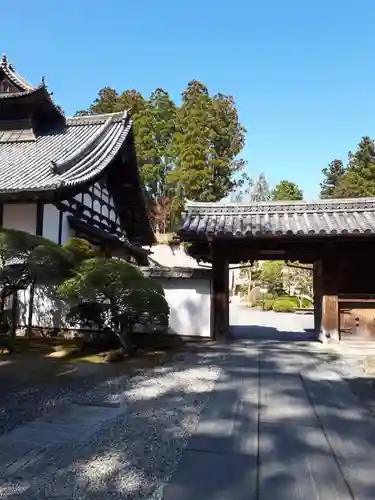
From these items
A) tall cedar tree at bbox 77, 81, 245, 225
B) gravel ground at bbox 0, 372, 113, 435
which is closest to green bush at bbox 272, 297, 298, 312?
tall cedar tree at bbox 77, 81, 245, 225

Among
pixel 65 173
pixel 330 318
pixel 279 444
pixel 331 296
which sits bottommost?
pixel 279 444

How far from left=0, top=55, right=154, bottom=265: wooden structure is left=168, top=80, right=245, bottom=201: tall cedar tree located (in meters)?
14.3

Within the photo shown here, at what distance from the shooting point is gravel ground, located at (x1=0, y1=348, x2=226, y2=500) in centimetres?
287

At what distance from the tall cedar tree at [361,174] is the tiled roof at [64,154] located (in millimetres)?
28817

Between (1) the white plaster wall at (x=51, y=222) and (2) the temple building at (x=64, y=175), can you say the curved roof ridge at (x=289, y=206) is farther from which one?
(1) the white plaster wall at (x=51, y=222)

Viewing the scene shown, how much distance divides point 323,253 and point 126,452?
8.25 meters

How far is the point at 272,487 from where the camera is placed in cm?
296

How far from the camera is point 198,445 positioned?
3725 millimetres

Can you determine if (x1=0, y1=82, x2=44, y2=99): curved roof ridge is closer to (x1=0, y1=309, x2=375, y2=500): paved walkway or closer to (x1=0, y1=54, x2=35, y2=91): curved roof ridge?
(x1=0, y1=54, x2=35, y2=91): curved roof ridge

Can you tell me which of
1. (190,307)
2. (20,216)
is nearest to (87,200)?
(20,216)

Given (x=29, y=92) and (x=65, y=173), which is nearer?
(x=65, y=173)

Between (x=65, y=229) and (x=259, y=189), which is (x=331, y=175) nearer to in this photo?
(x=259, y=189)

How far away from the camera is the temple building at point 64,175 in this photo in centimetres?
1016

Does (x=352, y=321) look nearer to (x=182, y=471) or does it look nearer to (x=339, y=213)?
(x=339, y=213)
